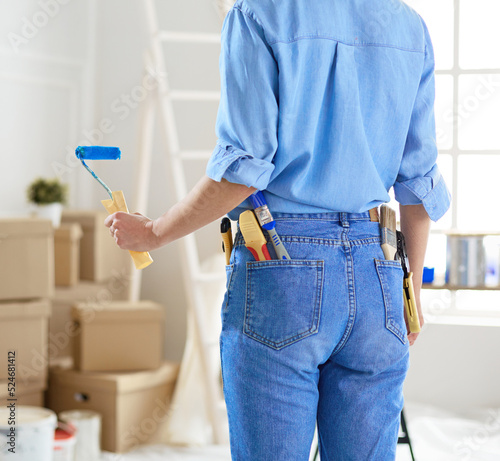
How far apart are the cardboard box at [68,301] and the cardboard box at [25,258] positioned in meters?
0.37

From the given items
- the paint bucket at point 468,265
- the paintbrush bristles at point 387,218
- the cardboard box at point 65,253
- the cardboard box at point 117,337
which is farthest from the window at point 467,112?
the paintbrush bristles at point 387,218

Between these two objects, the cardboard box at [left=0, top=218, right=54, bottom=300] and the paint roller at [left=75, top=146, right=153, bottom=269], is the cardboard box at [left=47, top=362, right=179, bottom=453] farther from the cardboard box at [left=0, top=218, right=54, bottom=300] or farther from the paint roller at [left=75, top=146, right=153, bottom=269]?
the paint roller at [left=75, top=146, right=153, bottom=269]

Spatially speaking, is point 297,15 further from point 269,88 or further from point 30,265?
point 30,265

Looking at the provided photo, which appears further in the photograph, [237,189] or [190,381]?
[190,381]

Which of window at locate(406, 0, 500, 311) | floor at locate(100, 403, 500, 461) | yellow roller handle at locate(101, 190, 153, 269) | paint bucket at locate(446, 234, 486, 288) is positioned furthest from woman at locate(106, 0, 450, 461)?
window at locate(406, 0, 500, 311)

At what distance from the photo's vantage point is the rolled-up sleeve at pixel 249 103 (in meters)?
0.95

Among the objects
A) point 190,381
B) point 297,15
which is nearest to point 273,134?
point 297,15

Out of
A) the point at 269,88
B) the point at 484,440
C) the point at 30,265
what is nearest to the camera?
the point at 269,88

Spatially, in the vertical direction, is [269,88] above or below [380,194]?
above

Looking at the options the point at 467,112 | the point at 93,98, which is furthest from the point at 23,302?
the point at 467,112

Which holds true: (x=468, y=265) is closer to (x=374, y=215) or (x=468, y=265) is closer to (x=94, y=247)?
(x=94, y=247)

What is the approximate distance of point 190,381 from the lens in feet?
9.64

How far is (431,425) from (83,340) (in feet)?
5.22

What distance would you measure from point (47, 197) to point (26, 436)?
44.4 inches
